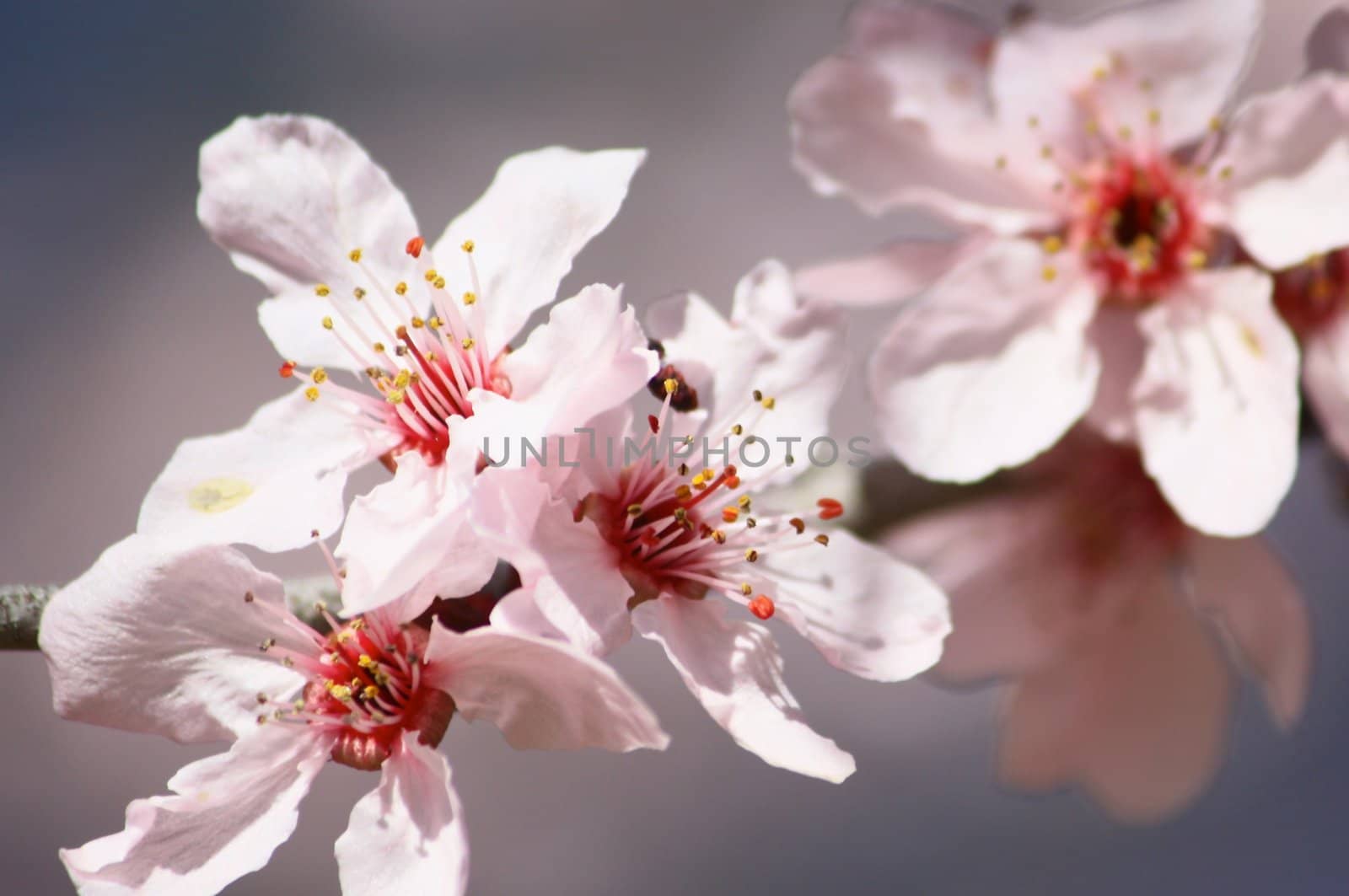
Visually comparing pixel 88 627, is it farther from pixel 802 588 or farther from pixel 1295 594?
pixel 1295 594

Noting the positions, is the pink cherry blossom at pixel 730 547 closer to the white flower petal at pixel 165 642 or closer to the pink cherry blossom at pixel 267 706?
the pink cherry blossom at pixel 267 706

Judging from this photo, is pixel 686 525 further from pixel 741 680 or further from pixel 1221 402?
pixel 1221 402

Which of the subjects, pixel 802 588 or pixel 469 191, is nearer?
pixel 802 588

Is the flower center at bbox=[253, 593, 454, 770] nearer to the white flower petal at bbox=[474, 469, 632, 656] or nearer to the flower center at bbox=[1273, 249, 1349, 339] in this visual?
the white flower petal at bbox=[474, 469, 632, 656]

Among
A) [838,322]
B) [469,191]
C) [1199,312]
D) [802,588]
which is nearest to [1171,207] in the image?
[1199,312]

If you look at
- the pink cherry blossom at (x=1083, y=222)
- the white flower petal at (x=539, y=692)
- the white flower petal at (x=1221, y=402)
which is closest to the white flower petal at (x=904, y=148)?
the pink cherry blossom at (x=1083, y=222)

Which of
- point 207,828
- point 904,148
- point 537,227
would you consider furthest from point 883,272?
point 207,828

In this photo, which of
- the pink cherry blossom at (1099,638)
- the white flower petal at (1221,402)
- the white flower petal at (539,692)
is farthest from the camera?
the pink cherry blossom at (1099,638)

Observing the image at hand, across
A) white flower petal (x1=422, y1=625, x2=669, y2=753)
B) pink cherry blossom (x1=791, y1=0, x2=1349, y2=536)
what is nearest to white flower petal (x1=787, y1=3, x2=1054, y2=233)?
pink cherry blossom (x1=791, y1=0, x2=1349, y2=536)
